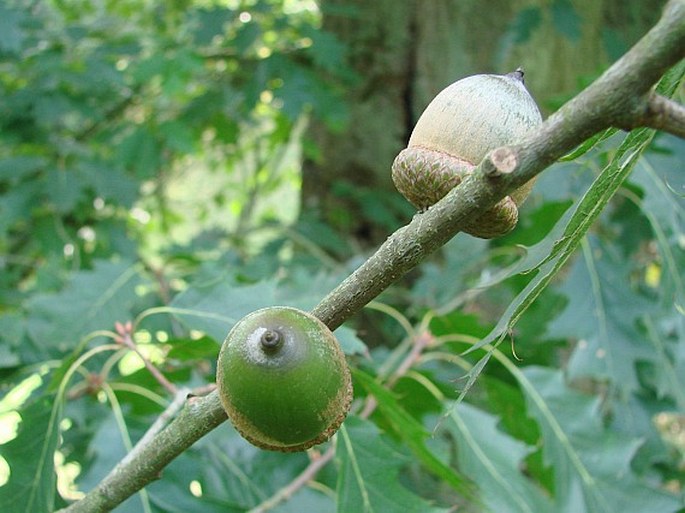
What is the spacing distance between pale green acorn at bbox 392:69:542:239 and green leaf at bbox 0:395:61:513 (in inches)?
26.7

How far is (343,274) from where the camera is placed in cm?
217

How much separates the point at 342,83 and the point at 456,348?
6.56ft

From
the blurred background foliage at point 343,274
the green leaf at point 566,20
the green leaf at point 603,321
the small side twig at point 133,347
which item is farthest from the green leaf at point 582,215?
the green leaf at point 566,20

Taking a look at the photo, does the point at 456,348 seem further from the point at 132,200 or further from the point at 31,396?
the point at 132,200

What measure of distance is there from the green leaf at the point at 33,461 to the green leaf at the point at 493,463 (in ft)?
2.41

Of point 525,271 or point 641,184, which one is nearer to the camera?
point 525,271

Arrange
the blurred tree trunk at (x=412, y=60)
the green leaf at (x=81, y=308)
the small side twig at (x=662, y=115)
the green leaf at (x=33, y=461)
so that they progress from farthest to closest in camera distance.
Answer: the blurred tree trunk at (x=412, y=60), the green leaf at (x=81, y=308), the green leaf at (x=33, y=461), the small side twig at (x=662, y=115)

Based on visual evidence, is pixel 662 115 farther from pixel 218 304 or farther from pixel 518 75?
pixel 218 304

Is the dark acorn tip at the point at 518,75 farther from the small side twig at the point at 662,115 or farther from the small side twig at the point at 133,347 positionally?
the small side twig at the point at 133,347

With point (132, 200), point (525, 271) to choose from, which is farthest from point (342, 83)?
point (525, 271)

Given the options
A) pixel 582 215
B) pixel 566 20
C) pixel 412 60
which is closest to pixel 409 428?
pixel 582 215

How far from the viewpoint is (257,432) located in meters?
0.65

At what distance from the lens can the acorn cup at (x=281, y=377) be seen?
639mm

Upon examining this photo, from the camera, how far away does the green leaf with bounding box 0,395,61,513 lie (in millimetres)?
1049
